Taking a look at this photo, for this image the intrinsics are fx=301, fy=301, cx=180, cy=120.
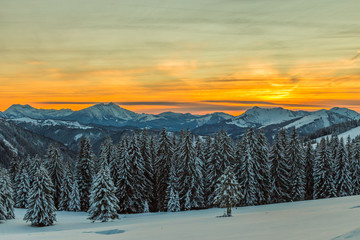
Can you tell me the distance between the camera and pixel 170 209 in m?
50.5

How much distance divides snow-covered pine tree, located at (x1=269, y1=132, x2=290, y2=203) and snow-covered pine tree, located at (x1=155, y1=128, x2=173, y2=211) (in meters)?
18.9

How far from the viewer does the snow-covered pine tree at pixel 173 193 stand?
5056 cm

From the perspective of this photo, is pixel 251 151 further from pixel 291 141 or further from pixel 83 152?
pixel 83 152

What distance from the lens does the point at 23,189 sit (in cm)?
6469

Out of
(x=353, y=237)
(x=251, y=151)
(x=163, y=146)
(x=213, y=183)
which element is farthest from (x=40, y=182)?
(x=353, y=237)

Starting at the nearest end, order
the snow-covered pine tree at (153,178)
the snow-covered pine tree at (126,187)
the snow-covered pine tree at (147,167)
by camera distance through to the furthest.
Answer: the snow-covered pine tree at (126,187) → the snow-covered pine tree at (147,167) → the snow-covered pine tree at (153,178)

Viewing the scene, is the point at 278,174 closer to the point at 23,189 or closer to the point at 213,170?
the point at 213,170

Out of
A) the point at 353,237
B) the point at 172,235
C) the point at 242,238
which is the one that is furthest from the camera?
the point at 172,235

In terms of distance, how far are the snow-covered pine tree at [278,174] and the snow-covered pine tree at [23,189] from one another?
50124mm

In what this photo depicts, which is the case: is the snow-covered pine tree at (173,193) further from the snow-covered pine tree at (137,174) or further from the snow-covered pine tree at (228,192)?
the snow-covered pine tree at (228,192)

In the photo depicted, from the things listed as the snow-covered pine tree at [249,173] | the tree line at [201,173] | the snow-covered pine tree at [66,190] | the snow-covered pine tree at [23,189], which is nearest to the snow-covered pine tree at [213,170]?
the tree line at [201,173]

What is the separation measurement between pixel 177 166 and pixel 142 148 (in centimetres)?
838

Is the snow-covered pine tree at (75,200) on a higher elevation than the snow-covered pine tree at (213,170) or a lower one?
lower

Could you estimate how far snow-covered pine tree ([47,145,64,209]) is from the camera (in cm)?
6312
